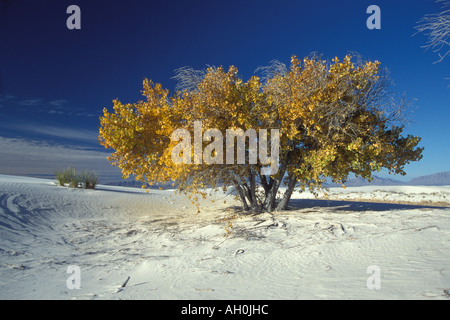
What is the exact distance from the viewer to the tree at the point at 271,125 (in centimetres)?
786

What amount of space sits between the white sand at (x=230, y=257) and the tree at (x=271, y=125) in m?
1.57

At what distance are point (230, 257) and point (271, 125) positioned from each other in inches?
169

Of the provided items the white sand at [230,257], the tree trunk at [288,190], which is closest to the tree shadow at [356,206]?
A: the tree trunk at [288,190]

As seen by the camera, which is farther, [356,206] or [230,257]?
[356,206]

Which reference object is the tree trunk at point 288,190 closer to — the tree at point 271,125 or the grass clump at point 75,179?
the tree at point 271,125

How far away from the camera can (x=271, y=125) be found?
27.5 ft

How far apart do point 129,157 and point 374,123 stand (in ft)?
24.3

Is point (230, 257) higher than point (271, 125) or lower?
lower

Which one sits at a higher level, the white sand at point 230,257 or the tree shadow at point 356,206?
the tree shadow at point 356,206

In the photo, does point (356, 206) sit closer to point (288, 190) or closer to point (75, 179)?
point (288, 190)

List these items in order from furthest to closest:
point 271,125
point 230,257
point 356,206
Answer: point 356,206 → point 271,125 → point 230,257

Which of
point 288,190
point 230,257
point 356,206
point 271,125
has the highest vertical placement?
point 271,125

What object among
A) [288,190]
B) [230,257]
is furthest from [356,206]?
[230,257]
